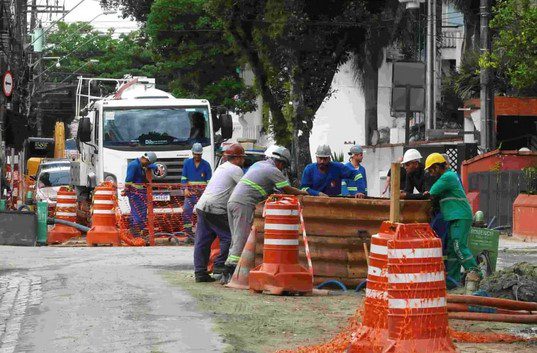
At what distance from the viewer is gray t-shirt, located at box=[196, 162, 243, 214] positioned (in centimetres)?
1652

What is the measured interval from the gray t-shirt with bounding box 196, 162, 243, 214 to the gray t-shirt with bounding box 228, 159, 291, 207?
411 millimetres

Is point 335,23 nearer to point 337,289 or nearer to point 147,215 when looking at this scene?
point 147,215

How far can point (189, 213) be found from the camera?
25.7 metres

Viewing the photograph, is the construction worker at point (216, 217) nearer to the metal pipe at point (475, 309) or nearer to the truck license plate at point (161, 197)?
the metal pipe at point (475, 309)

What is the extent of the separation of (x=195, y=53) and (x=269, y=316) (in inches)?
1796

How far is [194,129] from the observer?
2838 cm

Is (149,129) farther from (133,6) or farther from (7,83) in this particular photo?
(133,6)

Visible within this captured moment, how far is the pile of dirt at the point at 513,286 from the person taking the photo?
13094 millimetres

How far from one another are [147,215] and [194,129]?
314 cm

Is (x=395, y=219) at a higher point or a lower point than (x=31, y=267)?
higher

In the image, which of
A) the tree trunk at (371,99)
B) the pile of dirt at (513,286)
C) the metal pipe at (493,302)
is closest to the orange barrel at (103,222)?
the pile of dirt at (513,286)

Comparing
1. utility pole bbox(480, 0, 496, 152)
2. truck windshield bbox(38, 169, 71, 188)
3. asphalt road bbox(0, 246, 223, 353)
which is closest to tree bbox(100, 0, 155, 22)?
truck windshield bbox(38, 169, 71, 188)

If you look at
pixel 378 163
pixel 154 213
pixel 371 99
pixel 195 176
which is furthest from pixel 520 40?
pixel 371 99

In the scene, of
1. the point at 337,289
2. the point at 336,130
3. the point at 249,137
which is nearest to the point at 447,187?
the point at 337,289
